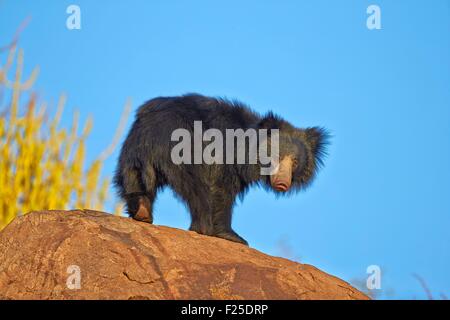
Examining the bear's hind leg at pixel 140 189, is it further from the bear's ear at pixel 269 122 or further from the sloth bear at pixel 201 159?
the bear's ear at pixel 269 122

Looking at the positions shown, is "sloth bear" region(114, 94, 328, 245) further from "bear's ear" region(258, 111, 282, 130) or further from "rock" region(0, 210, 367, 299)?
"rock" region(0, 210, 367, 299)

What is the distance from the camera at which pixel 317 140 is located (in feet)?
30.3

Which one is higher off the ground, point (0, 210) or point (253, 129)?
point (253, 129)

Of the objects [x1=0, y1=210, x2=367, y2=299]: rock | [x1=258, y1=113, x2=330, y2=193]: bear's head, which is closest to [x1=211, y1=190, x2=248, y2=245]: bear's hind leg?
[x1=258, y1=113, x2=330, y2=193]: bear's head

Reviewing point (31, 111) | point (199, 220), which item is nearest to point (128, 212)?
point (199, 220)

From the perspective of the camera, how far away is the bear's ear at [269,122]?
8.67 metres

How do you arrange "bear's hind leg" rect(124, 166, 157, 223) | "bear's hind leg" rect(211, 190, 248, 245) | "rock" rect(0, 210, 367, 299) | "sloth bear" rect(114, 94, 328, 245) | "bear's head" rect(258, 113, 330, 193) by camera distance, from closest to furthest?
"rock" rect(0, 210, 367, 299)
"bear's hind leg" rect(124, 166, 157, 223)
"sloth bear" rect(114, 94, 328, 245)
"bear's hind leg" rect(211, 190, 248, 245)
"bear's head" rect(258, 113, 330, 193)

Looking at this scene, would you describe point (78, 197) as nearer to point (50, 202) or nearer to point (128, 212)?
point (50, 202)

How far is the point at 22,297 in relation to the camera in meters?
6.20

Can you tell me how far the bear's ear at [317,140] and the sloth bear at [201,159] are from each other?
4 cm

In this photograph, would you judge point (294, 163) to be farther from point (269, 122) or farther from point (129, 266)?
point (129, 266)

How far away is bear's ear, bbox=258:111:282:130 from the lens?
8672mm
